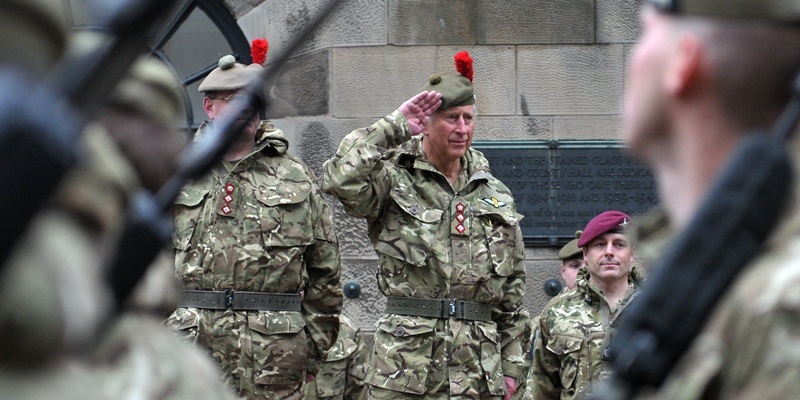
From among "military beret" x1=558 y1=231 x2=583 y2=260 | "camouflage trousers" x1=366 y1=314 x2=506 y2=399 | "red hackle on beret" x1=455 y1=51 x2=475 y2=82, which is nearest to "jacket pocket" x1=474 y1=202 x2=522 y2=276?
"camouflage trousers" x1=366 y1=314 x2=506 y2=399

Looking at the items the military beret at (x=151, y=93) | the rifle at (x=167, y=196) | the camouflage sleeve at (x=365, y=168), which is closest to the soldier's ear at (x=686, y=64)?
the rifle at (x=167, y=196)

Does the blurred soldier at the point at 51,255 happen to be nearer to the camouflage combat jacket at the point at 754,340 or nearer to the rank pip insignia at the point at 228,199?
the camouflage combat jacket at the point at 754,340

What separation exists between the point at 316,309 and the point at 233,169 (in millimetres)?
805

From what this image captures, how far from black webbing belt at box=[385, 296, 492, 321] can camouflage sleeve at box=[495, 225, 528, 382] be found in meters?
0.30

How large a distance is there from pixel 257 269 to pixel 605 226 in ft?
6.47

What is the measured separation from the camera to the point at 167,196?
167 cm

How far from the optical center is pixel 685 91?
1921 mm

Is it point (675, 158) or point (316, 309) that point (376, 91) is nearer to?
point (316, 309)

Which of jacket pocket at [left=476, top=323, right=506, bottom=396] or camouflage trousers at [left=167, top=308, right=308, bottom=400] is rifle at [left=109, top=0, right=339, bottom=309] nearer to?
camouflage trousers at [left=167, top=308, right=308, bottom=400]

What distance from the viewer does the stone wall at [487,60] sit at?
9.16 m

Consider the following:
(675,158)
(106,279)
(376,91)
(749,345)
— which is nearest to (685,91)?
(675,158)

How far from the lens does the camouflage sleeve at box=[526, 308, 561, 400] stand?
734 cm

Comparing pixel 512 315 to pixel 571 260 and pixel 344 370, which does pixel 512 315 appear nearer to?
pixel 344 370

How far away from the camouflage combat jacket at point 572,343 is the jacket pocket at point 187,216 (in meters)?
1.90
